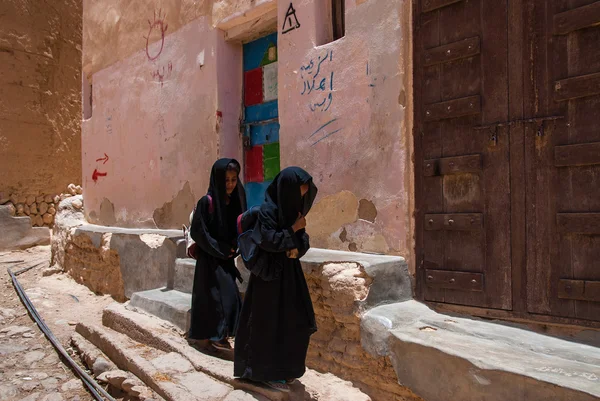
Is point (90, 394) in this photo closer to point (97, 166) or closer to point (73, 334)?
point (73, 334)

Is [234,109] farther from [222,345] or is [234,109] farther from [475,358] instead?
[475,358]

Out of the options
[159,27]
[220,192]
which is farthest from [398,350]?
[159,27]

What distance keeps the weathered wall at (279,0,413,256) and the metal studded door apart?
0.47 ft

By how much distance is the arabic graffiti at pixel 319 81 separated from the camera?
4.07m

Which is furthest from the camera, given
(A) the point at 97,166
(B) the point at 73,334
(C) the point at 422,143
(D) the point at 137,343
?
(A) the point at 97,166

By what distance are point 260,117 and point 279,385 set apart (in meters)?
2.98

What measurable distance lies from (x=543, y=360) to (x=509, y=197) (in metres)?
1.01

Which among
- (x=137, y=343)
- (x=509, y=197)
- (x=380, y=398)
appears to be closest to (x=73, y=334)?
(x=137, y=343)

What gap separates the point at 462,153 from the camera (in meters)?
3.21

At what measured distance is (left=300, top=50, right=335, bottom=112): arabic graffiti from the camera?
407 centimetres

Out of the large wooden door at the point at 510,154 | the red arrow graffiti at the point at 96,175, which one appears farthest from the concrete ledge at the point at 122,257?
the large wooden door at the point at 510,154

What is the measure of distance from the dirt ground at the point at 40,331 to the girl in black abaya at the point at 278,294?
4.94 feet

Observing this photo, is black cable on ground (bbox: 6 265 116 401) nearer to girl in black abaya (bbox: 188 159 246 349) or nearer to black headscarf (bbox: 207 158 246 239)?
girl in black abaya (bbox: 188 159 246 349)

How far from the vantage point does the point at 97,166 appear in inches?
290
